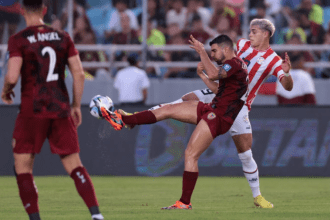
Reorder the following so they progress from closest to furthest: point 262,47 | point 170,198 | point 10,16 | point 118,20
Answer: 1. point 262,47
2. point 170,198
3. point 10,16
4. point 118,20

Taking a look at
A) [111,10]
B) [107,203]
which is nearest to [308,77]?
[111,10]

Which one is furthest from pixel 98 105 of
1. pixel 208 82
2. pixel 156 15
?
pixel 156 15

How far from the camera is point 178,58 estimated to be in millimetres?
14461

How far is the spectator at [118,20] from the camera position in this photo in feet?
49.4

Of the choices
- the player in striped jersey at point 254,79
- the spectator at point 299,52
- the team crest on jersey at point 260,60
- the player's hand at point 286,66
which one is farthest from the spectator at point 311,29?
the player's hand at point 286,66

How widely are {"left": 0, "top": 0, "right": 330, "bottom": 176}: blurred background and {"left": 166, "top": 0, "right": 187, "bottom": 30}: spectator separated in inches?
0.9

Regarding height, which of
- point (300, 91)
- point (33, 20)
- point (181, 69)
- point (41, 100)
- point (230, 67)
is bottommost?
point (300, 91)

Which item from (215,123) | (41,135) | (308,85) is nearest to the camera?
(41,135)

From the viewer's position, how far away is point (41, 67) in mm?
5504

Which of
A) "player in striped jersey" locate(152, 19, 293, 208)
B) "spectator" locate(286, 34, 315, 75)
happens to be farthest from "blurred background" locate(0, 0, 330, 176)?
"player in striped jersey" locate(152, 19, 293, 208)

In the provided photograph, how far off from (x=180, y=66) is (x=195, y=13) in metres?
1.34

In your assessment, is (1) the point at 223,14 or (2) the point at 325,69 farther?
(1) the point at 223,14

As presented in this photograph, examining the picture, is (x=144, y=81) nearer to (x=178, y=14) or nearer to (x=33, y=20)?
(x=178, y=14)

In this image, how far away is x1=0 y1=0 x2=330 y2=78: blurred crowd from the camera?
14.2m
